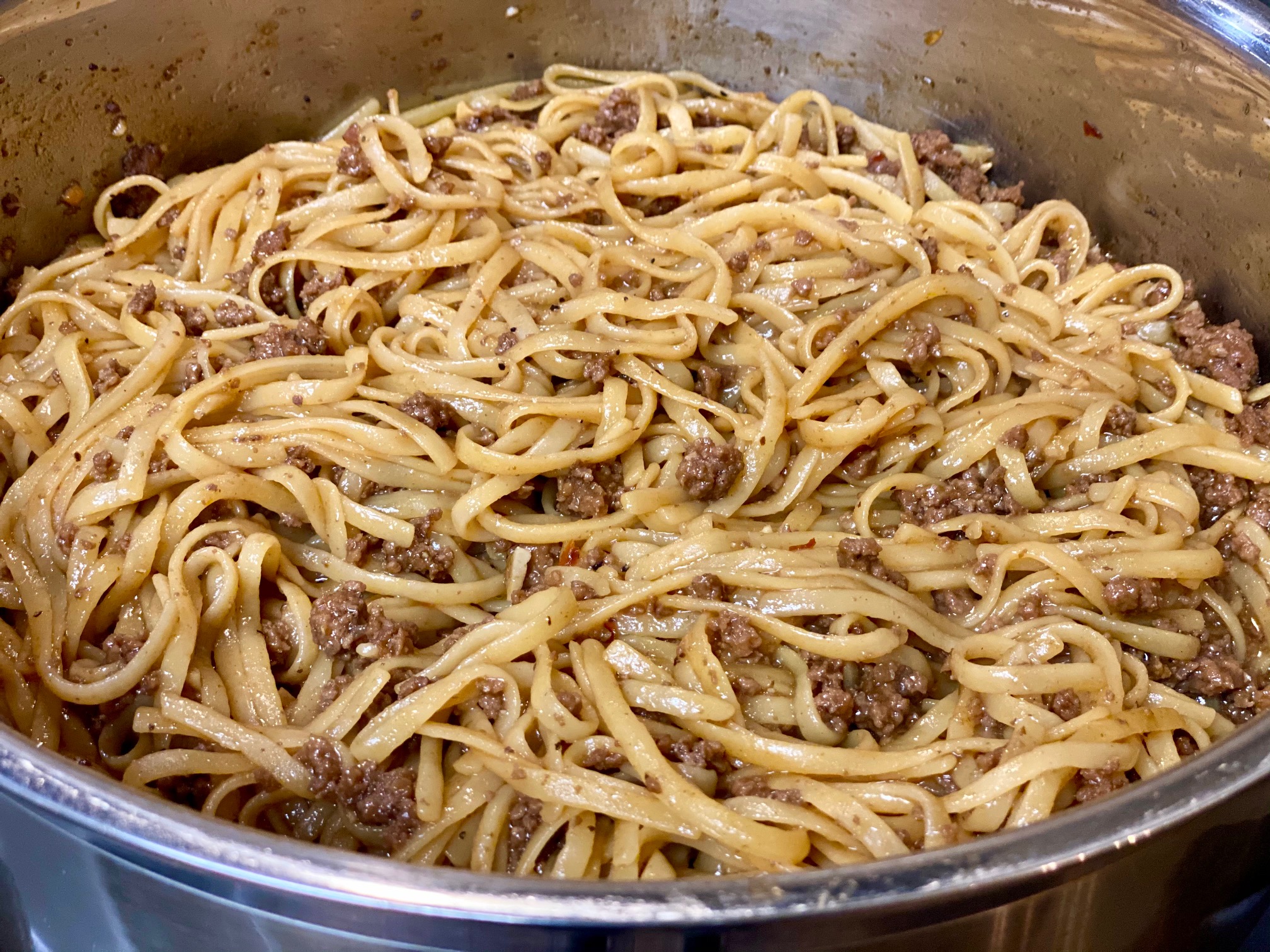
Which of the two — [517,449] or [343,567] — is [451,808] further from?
[517,449]

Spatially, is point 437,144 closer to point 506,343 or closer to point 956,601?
point 506,343

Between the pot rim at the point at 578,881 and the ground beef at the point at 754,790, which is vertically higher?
the pot rim at the point at 578,881

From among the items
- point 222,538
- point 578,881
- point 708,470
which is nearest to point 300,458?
point 222,538

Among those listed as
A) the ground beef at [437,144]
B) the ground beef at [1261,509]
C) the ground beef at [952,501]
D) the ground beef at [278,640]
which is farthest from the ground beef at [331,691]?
the ground beef at [1261,509]

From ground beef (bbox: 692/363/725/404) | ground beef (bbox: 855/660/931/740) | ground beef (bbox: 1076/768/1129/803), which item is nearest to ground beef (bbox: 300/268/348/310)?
ground beef (bbox: 692/363/725/404)

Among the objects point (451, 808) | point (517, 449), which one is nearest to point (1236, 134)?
point (517, 449)

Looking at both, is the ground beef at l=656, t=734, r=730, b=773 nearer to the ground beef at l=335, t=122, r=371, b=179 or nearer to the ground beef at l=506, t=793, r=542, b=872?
the ground beef at l=506, t=793, r=542, b=872

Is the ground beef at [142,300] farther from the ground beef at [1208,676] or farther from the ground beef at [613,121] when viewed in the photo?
the ground beef at [1208,676]
